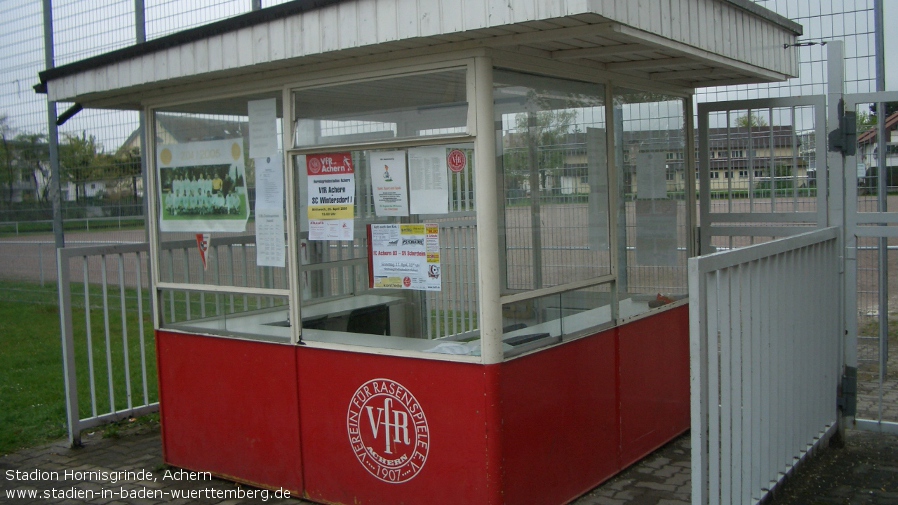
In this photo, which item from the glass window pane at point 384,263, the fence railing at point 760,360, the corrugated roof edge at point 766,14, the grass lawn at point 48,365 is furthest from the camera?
the grass lawn at point 48,365

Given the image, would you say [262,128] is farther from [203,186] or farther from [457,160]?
[457,160]

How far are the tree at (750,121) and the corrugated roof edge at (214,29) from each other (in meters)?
0.60

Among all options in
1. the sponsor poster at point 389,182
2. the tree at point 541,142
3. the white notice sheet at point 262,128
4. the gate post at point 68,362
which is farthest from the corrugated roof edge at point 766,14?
the gate post at point 68,362

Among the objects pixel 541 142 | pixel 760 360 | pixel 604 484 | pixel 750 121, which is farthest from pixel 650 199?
pixel 604 484

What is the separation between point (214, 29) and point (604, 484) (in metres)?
3.41

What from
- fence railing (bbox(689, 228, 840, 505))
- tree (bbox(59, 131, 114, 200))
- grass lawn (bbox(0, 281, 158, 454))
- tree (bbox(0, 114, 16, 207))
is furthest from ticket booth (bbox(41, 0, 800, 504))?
tree (bbox(0, 114, 16, 207))

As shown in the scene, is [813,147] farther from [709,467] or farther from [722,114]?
[709,467]

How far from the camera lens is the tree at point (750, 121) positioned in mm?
5840

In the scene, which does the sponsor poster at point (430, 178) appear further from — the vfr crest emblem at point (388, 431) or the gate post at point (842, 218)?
the gate post at point (842, 218)

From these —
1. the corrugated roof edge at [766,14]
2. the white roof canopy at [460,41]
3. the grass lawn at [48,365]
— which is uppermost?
the corrugated roof edge at [766,14]

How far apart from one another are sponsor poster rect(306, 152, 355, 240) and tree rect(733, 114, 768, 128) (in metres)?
2.89

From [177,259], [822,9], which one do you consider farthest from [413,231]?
[822,9]

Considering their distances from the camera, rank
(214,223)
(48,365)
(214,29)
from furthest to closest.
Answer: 1. (48,365)
2. (214,223)
3. (214,29)

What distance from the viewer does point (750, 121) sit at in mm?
5863
